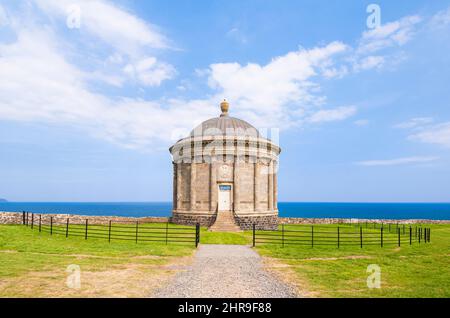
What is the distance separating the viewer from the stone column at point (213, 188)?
1152 inches

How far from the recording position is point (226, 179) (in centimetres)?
2952

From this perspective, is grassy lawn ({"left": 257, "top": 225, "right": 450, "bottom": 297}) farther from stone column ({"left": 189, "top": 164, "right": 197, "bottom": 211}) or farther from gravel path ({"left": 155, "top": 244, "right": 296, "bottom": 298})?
stone column ({"left": 189, "top": 164, "right": 197, "bottom": 211})

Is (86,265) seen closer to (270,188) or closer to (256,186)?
(256,186)

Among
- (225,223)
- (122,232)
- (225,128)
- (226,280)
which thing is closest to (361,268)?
(226,280)

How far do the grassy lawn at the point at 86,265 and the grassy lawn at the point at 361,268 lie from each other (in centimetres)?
439

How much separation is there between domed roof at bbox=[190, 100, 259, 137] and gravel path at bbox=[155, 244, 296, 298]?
1703 centimetres

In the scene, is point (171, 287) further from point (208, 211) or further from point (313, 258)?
point (208, 211)

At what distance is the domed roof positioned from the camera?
101ft

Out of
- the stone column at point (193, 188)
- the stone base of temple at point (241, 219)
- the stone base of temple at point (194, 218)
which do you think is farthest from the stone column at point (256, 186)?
the stone column at point (193, 188)

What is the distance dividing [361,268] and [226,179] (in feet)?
59.0

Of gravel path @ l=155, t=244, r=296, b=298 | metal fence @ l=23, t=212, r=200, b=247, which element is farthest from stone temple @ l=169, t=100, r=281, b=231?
gravel path @ l=155, t=244, r=296, b=298
